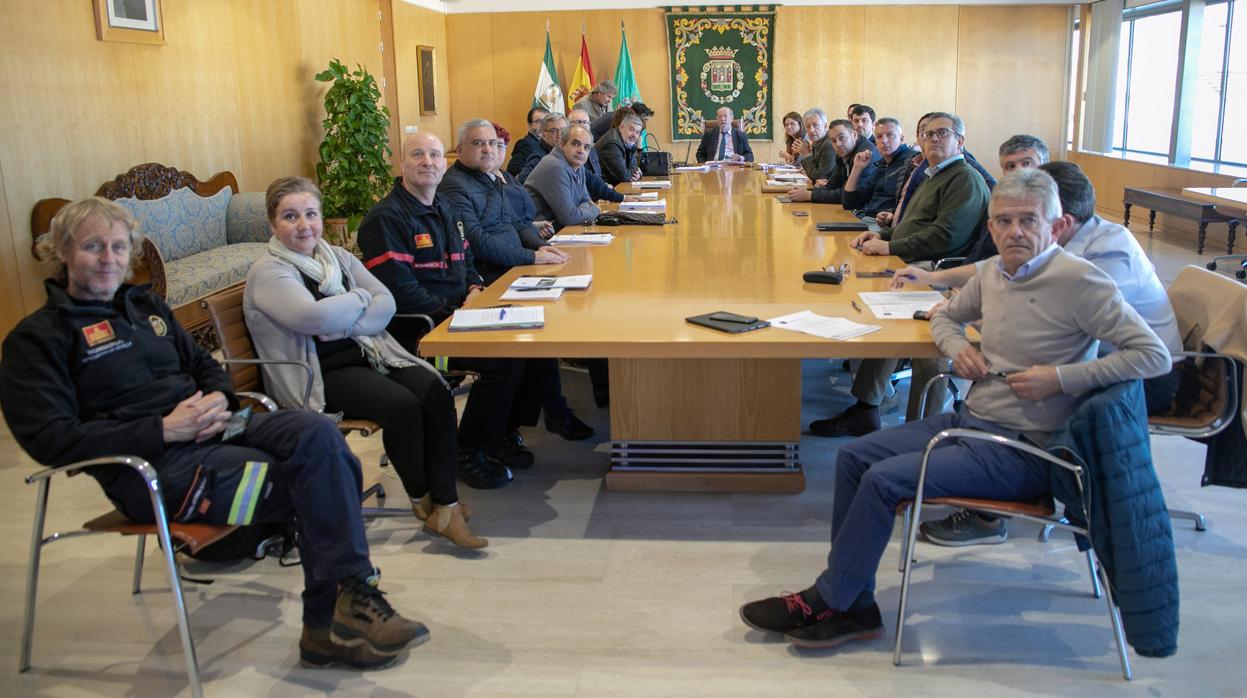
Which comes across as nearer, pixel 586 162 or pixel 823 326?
pixel 823 326

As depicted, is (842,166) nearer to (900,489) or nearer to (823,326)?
(823,326)

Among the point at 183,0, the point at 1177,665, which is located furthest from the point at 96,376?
the point at 183,0

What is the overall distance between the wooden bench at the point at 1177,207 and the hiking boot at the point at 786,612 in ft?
20.8

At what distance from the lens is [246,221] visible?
6578mm

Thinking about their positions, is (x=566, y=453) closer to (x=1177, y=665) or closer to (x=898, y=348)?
(x=898, y=348)

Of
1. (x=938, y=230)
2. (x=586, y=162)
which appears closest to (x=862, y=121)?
(x=586, y=162)

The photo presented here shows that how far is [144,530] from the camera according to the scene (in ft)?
7.39

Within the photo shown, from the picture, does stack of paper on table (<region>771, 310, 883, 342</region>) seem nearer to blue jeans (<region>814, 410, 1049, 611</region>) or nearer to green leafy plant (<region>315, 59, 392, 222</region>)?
blue jeans (<region>814, 410, 1049, 611</region>)

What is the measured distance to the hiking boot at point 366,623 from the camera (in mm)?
2424

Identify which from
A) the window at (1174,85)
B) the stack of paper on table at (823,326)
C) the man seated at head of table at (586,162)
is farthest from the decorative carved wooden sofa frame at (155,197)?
the window at (1174,85)

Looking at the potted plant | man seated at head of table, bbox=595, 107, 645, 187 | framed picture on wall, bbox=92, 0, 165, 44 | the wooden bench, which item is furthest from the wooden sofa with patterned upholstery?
the wooden bench

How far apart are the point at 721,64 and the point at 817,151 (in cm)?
516

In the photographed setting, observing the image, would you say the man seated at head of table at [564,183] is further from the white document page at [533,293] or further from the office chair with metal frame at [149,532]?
the office chair with metal frame at [149,532]

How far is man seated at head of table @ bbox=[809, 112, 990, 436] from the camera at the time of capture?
13.3 feet
